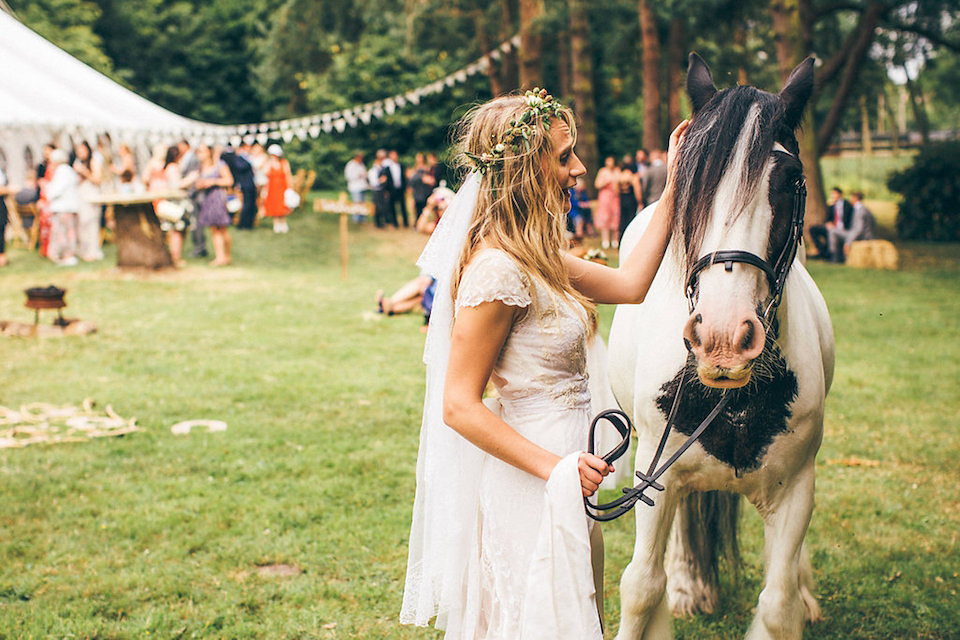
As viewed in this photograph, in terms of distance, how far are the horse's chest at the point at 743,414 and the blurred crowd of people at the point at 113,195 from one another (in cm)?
1333

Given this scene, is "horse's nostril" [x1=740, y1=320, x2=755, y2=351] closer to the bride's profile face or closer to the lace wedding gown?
the lace wedding gown

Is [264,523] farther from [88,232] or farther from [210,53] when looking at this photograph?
[210,53]

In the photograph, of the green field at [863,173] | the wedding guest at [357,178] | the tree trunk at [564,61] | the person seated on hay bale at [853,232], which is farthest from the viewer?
the green field at [863,173]

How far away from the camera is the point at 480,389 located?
2352 millimetres

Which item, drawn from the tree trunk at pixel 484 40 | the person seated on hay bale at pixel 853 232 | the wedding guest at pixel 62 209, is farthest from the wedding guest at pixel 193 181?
the person seated on hay bale at pixel 853 232

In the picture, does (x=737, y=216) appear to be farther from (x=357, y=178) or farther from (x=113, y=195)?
(x=357, y=178)

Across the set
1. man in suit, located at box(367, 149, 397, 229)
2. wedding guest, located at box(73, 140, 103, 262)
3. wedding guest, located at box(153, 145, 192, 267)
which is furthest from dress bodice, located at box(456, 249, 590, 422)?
man in suit, located at box(367, 149, 397, 229)

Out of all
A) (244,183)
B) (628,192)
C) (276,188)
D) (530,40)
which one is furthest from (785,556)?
(276,188)

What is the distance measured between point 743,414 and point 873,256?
54.1 ft

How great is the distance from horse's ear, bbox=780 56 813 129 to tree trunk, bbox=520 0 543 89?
17991mm

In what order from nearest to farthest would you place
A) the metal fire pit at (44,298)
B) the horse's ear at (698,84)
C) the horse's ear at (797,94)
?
the horse's ear at (797,94)
the horse's ear at (698,84)
the metal fire pit at (44,298)

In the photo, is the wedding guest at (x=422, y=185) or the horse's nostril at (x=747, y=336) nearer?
the horse's nostril at (x=747, y=336)

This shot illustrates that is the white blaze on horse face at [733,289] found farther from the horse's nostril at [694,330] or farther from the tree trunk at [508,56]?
the tree trunk at [508,56]

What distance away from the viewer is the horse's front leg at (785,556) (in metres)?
3.10
